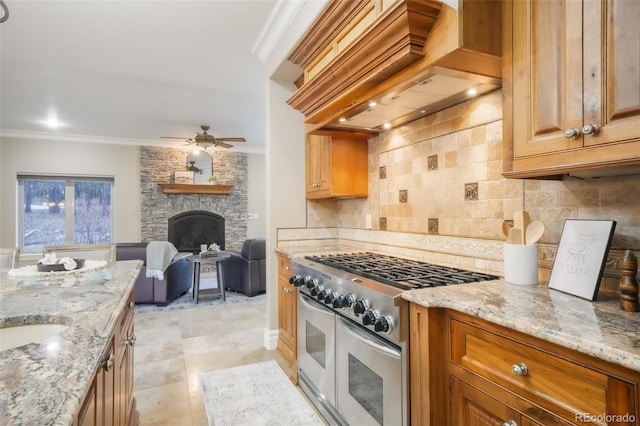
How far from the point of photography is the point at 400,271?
180 cm

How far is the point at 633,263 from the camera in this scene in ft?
3.37

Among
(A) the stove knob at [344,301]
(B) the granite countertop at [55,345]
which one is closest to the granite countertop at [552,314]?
(A) the stove knob at [344,301]

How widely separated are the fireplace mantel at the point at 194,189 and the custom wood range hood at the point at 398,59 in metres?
5.20

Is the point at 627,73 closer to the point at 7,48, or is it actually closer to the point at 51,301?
the point at 51,301

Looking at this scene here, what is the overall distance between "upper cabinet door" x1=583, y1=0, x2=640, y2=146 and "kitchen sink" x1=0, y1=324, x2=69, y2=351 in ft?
5.94

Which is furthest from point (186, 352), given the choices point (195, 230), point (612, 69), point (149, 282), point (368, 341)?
point (195, 230)

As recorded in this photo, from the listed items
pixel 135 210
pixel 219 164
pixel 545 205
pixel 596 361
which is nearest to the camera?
pixel 596 361

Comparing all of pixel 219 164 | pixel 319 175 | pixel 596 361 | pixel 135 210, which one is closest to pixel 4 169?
pixel 135 210

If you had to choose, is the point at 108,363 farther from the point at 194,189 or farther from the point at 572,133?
the point at 194,189

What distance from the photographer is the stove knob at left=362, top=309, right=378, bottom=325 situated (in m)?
1.49

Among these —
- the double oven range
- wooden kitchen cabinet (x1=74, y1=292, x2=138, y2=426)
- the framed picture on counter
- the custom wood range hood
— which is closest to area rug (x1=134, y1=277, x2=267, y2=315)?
the double oven range

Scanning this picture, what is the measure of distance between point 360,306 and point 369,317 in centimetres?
9

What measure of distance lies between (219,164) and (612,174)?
23.4 feet

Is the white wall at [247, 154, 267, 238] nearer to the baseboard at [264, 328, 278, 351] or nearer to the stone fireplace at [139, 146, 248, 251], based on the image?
the stone fireplace at [139, 146, 248, 251]
